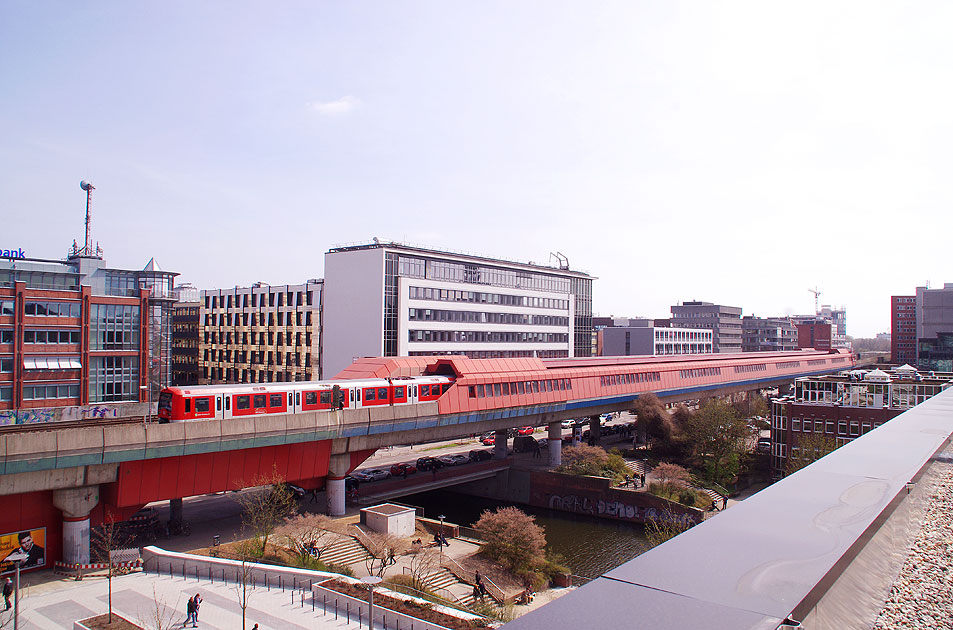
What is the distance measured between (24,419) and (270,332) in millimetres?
46841

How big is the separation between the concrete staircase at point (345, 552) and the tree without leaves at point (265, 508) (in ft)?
9.31

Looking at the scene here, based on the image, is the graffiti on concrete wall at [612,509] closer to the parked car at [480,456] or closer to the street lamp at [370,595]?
the parked car at [480,456]

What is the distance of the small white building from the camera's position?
36750mm

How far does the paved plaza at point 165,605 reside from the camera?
2373cm

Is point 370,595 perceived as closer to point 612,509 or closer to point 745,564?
point 745,564

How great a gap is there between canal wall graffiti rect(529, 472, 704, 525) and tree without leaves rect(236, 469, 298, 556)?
22566 mm

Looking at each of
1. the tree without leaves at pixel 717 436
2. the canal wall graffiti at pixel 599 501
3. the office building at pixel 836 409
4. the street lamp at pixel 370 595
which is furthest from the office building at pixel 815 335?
the street lamp at pixel 370 595

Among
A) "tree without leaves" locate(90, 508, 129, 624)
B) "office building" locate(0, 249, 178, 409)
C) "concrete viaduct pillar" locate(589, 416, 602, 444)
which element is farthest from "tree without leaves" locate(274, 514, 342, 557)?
"concrete viaduct pillar" locate(589, 416, 602, 444)

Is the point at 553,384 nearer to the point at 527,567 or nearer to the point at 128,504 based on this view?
the point at 527,567

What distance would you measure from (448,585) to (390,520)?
632 cm

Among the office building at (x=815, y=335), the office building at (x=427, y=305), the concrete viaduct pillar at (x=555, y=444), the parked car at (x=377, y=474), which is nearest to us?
the parked car at (x=377, y=474)

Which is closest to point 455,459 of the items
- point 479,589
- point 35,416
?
point 479,589

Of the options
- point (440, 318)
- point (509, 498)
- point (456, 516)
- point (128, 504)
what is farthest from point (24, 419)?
point (440, 318)

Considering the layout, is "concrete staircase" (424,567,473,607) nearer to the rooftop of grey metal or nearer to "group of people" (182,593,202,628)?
"group of people" (182,593,202,628)
